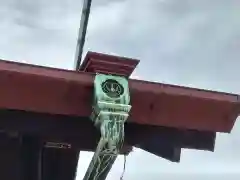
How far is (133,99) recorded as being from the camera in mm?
2322

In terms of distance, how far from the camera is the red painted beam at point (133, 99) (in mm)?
2164

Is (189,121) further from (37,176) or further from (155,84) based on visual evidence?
(37,176)

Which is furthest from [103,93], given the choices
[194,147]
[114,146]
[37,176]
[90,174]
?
[37,176]

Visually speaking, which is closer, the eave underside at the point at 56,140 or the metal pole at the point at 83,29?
the eave underside at the point at 56,140

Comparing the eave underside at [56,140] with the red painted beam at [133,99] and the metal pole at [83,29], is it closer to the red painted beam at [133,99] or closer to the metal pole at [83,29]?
the red painted beam at [133,99]

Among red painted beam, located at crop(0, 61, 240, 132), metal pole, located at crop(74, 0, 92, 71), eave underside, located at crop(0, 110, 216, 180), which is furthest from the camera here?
metal pole, located at crop(74, 0, 92, 71)

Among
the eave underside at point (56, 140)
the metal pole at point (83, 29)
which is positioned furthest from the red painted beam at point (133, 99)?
the metal pole at point (83, 29)

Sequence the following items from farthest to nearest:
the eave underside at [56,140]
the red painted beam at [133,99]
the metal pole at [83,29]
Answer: the metal pole at [83,29]
the eave underside at [56,140]
the red painted beam at [133,99]

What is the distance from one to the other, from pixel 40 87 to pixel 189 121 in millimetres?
785

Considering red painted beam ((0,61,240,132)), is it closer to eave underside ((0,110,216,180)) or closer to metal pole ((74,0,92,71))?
eave underside ((0,110,216,180))

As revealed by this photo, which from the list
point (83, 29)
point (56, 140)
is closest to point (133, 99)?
point (56, 140)

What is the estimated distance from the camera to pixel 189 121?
96.2 inches

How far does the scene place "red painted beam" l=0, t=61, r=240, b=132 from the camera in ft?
7.10

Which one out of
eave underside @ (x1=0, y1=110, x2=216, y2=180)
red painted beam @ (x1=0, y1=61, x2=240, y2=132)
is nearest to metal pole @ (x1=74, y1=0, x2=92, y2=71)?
eave underside @ (x1=0, y1=110, x2=216, y2=180)
